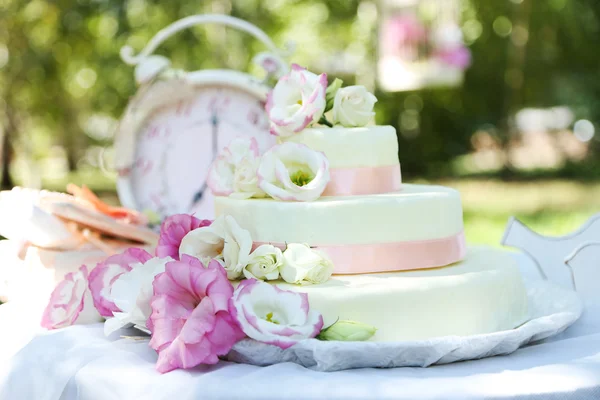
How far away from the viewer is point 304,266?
5.29 feet

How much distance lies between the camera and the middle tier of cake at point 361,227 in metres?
1.70

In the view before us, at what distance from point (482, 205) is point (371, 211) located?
286 inches

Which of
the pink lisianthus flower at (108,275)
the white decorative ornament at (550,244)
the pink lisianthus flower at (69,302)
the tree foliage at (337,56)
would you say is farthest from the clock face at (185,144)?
the tree foliage at (337,56)

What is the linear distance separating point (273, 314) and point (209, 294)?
14cm

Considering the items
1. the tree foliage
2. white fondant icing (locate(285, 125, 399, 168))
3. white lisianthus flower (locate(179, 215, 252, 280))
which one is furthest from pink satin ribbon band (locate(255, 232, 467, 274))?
the tree foliage

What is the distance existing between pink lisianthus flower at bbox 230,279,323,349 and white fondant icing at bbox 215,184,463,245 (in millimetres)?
227

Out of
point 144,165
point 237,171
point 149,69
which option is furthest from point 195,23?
point 237,171

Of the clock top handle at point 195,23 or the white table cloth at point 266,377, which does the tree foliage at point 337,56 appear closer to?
the clock top handle at point 195,23

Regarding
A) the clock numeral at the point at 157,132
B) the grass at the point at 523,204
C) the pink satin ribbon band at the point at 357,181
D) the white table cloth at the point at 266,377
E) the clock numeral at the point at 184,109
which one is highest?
the clock numeral at the point at 184,109

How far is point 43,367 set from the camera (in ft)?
5.15

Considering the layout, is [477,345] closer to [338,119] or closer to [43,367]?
[338,119]

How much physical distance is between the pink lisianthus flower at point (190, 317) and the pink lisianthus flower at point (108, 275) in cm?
23

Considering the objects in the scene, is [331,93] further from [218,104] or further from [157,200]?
[157,200]

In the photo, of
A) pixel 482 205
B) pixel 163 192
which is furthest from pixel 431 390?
pixel 482 205
